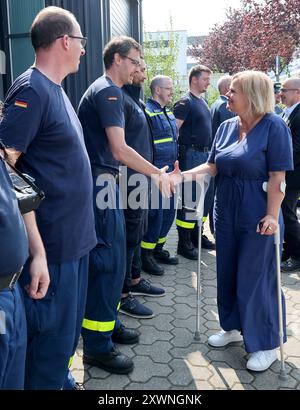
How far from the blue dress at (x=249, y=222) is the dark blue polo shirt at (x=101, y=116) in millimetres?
789

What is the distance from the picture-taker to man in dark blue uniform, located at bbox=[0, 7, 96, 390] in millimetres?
1886

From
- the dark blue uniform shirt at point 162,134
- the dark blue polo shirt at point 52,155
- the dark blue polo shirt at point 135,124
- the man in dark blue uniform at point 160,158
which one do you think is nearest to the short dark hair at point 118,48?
the dark blue polo shirt at point 135,124

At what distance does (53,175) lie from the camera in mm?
1991

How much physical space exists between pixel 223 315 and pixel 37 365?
1.65 metres

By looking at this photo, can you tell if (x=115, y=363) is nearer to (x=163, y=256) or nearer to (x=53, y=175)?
(x=53, y=175)

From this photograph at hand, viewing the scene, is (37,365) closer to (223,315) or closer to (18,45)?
(223,315)

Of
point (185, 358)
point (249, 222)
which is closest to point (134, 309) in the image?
point (185, 358)

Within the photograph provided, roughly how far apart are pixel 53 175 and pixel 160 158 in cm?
302

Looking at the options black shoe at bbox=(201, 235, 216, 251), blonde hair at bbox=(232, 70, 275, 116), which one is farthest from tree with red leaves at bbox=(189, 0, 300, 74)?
blonde hair at bbox=(232, 70, 275, 116)

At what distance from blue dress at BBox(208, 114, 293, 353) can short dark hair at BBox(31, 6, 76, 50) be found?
1373mm

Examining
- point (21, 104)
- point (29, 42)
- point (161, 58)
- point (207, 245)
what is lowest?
point (207, 245)

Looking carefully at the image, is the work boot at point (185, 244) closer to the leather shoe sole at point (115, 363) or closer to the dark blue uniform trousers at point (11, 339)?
the leather shoe sole at point (115, 363)

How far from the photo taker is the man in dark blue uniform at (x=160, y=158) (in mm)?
4840

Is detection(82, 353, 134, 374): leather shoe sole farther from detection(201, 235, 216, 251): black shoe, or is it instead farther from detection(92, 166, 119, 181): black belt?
detection(201, 235, 216, 251): black shoe
